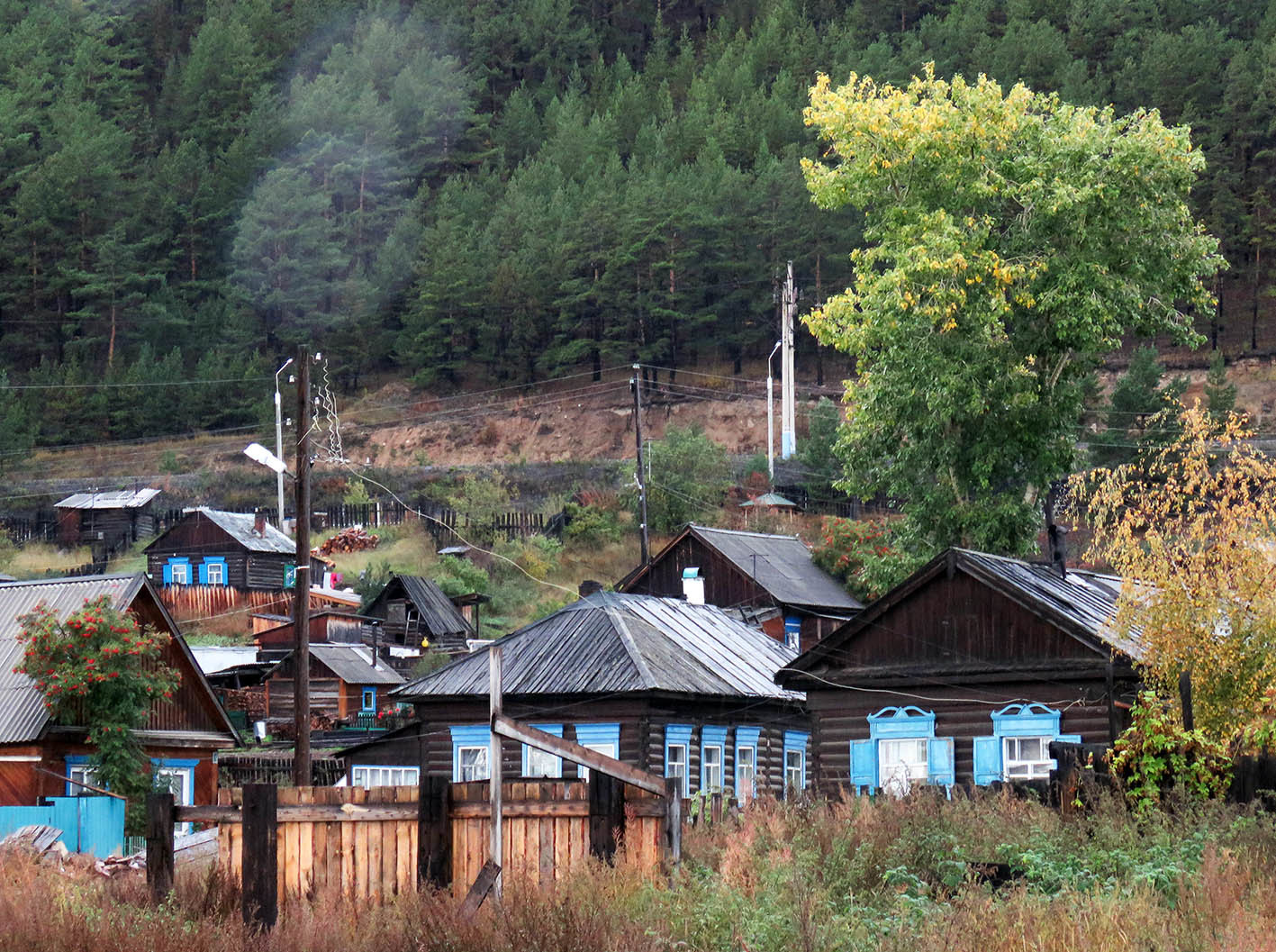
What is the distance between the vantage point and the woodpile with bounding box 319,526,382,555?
6962cm

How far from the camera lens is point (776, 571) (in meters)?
49.4

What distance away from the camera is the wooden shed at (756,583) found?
47.3 meters

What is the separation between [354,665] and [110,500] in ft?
86.1

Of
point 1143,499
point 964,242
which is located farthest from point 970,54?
point 1143,499

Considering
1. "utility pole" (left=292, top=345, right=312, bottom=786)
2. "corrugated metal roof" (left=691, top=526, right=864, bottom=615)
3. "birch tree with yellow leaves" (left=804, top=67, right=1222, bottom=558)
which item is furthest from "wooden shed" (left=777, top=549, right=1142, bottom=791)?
"corrugated metal roof" (left=691, top=526, right=864, bottom=615)

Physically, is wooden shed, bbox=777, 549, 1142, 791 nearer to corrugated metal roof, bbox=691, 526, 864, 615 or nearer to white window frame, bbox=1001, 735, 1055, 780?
white window frame, bbox=1001, 735, 1055, 780

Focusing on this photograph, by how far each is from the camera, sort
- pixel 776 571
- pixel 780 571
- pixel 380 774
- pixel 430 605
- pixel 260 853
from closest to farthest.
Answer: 1. pixel 260 853
2. pixel 380 774
3. pixel 776 571
4. pixel 780 571
5. pixel 430 605

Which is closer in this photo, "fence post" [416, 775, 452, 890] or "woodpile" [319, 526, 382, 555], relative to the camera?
"fence post" [416, 775, 452, 890]

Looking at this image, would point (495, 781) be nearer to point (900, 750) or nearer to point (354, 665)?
point (900, 750)

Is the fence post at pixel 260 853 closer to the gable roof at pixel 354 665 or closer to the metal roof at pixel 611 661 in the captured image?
the metal roof at pixel 611 661

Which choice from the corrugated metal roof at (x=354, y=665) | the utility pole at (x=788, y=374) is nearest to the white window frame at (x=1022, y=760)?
the corrugated metal roof at (x=354, y=665)

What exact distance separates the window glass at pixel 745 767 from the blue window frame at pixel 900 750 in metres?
4.27

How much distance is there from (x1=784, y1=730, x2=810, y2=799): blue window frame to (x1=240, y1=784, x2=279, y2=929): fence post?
1989cm

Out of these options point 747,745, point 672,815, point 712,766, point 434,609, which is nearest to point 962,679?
point 712,766
